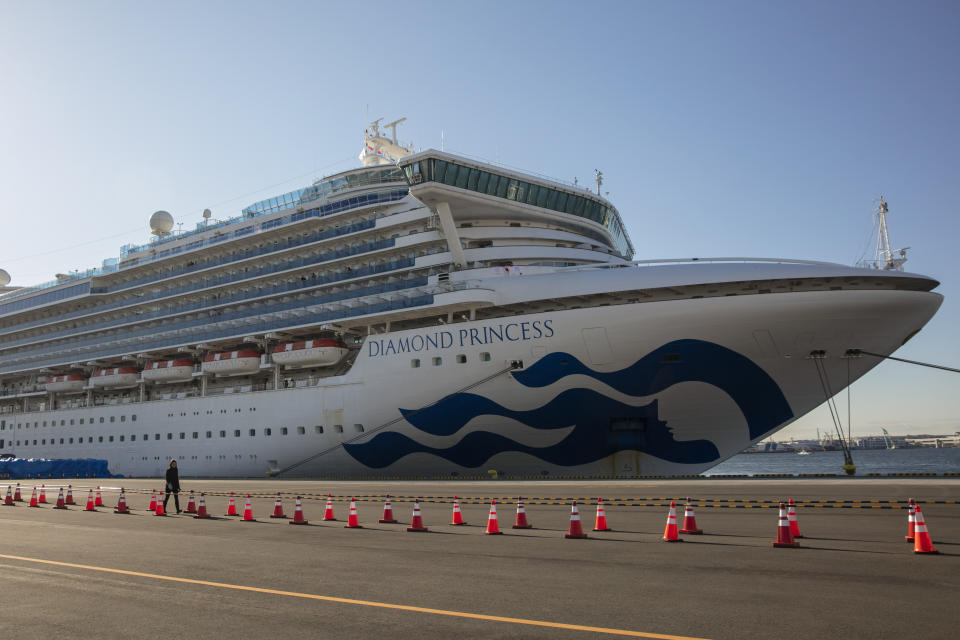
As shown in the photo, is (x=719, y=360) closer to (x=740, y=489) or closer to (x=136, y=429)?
(x=740, y=489)

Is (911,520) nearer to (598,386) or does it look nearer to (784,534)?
(784,534)

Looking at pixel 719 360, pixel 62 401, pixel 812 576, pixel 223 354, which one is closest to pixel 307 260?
pixel 223 354

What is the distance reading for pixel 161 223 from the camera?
148 ft

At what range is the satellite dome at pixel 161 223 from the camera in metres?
45.1

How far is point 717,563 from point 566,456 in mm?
16118

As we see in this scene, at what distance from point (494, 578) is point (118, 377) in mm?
37698

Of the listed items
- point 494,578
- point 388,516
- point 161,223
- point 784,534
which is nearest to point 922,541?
point 784,534

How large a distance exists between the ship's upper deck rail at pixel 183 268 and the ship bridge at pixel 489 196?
454cm

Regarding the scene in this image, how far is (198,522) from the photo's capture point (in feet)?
47.7

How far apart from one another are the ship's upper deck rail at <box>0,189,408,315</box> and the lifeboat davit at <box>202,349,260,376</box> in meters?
4.99

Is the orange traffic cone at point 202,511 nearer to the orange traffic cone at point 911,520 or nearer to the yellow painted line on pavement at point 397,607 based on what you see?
the yellow painted line on pavement at point 397,607

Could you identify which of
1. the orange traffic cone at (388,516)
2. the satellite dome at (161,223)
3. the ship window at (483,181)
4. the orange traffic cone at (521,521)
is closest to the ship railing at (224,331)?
the ship window at (483,181)

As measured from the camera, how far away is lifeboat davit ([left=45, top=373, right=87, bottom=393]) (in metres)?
43.3

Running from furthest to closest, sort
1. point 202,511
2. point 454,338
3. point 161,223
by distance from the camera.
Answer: point 161,223 < point 454,338 < point 202,511
